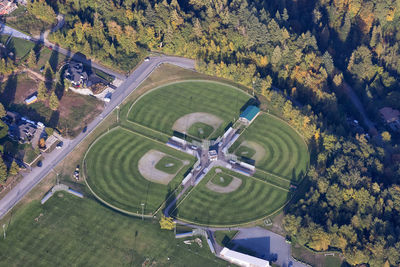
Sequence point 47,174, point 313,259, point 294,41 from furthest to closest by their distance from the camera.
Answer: point 294,41 < point 47,174 < point 313,259

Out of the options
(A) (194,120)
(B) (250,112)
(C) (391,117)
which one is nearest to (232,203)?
(A) (194,120)

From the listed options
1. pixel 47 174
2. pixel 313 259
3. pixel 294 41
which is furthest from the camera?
pixel 294 41

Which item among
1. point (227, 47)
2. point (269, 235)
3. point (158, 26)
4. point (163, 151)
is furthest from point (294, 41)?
point (269, 235)

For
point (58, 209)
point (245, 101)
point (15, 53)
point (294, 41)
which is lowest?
point (58, 209)

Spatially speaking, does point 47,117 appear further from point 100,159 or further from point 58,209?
point 58,209

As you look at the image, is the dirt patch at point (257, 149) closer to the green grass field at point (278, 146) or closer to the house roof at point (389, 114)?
the green grass field at point (278, 146)

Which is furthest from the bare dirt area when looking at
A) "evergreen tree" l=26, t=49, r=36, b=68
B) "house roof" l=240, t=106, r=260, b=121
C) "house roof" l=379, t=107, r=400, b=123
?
"house roof" l=379, t=107, r=400, b=123

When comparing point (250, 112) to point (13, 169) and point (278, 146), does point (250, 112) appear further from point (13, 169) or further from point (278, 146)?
point (13, 169)

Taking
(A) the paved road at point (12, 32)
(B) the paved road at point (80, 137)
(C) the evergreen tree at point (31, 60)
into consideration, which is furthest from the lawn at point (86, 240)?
(A) the paved road at point (12, 32)
